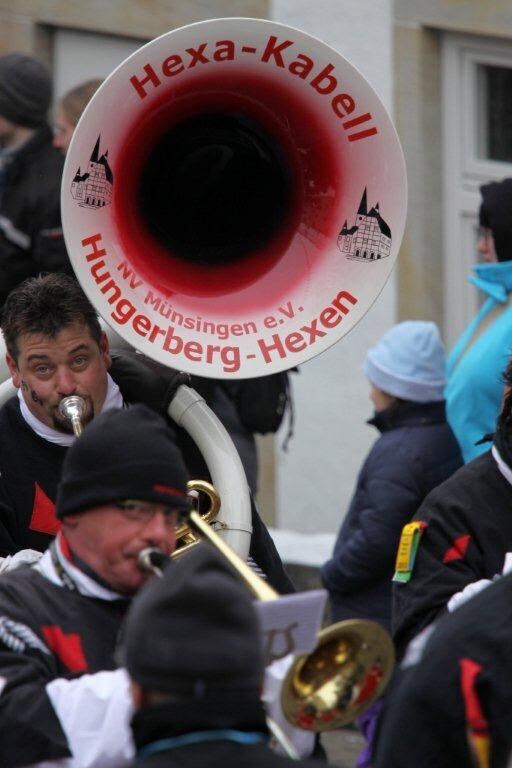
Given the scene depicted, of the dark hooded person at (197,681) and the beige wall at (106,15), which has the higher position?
the beige wall at (106,15)

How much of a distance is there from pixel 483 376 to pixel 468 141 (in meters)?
1.98

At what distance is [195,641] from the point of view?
2338 millimetres

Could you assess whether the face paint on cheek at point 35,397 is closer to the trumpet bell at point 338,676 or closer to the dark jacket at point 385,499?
the trumpet bell at point 338,676

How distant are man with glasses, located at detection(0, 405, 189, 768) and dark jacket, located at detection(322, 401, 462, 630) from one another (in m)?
2.02

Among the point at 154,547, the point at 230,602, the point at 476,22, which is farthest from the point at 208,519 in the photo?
the point at 476,22

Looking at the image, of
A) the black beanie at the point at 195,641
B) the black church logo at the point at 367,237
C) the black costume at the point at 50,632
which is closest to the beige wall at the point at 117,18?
the black church logo at the point at 367,237

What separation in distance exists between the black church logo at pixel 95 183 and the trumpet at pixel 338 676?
1161 millimetres

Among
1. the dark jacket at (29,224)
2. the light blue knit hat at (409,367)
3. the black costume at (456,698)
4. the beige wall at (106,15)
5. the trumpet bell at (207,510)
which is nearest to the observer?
the black costume at (456,698)

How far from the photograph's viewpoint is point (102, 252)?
393 centimetres

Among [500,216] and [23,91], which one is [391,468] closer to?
[500,216]

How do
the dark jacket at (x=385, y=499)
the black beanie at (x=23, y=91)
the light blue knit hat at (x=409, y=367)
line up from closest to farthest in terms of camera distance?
the dark jacket at (x=385, y=499) → the light blue knit hat at (x=409, y=367) → the black beanie at (x=23, y=91)

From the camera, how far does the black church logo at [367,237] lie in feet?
13.3

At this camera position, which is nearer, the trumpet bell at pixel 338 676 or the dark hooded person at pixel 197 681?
the dark hooded person at pixel 197 681

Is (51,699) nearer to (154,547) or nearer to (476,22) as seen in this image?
(154,547)
